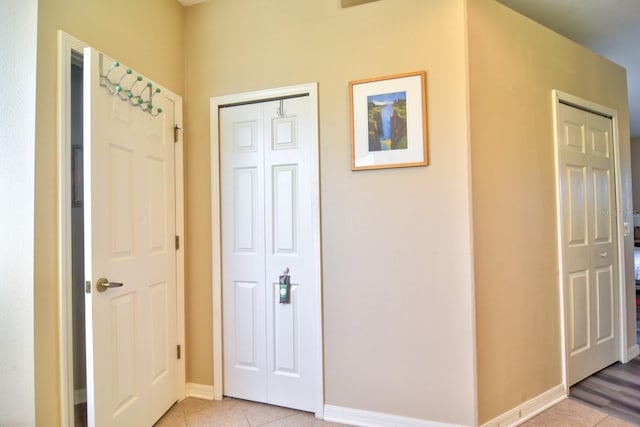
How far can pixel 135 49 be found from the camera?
1.80m

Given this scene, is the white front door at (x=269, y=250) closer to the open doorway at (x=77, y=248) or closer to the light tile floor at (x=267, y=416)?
the light tile floor at (x=267, y=416)

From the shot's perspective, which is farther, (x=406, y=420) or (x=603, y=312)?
(x=603, y=312)

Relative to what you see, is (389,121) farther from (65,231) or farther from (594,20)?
(594,20)

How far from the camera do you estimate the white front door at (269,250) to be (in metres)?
1.93

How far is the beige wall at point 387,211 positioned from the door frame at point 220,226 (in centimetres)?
5

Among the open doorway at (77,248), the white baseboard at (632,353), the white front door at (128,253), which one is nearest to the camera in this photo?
the white front door at (128,253)

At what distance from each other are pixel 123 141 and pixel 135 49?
2.12 ft

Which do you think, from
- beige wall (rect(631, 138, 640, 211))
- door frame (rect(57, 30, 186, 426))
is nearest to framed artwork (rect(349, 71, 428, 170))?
door frame (rect(57, 30, 186, 426))

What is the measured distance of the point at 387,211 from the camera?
1.78 meters

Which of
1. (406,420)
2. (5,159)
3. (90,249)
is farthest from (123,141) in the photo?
(406,420)

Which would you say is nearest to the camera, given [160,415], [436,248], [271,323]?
[436,248]

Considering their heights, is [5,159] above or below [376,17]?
below

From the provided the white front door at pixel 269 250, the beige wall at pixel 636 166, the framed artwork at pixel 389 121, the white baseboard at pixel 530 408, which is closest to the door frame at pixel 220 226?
the white front door at pixel 269 250

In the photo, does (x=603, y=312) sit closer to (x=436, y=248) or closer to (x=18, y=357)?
(x=436, y=248)
